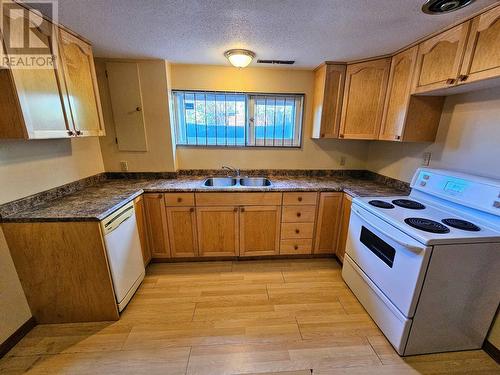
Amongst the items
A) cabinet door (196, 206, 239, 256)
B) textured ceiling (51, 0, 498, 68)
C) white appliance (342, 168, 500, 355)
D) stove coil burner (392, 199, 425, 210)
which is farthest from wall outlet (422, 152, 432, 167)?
cabinet door (196, 206, 239, 256)

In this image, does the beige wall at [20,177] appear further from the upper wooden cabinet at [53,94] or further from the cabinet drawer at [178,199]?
the cabinet drawer at [178,199]

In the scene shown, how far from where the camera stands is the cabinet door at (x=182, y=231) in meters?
2.20

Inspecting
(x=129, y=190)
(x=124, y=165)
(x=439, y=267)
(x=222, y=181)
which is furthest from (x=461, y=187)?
(x=124, y=165)

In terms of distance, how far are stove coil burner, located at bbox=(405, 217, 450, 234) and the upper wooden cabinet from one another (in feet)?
8.22

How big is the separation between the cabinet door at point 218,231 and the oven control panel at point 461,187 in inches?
68.4

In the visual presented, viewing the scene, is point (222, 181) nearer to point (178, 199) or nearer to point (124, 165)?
point (178, 199)

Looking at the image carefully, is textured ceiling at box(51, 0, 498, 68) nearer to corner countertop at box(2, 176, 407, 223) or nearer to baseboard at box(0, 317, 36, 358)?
corner countertop at box(2, 176, 407, 223)

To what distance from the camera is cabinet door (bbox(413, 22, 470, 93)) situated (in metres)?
1.40

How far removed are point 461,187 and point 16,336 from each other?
11.0 ft

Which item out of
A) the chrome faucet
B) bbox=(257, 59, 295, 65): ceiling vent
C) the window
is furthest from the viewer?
the chrome faucet

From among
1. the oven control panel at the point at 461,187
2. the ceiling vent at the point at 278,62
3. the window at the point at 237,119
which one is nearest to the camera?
the oven control panel at the point at 461,187

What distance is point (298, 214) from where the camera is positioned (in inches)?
90.6

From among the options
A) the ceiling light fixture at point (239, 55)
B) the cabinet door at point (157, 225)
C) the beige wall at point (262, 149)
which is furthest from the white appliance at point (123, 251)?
the ceiling light fixture at point (239, 55)

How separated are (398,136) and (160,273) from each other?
8.86 feet
